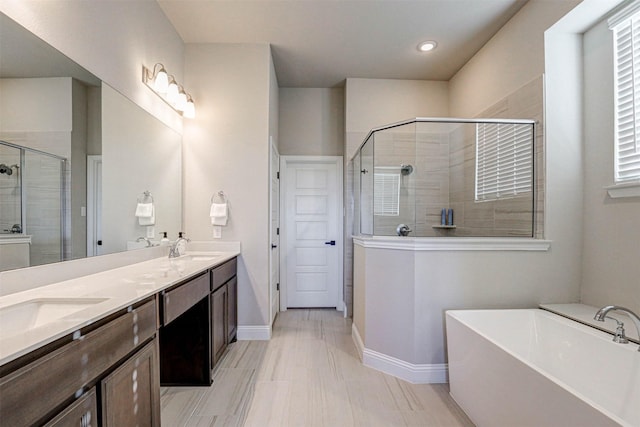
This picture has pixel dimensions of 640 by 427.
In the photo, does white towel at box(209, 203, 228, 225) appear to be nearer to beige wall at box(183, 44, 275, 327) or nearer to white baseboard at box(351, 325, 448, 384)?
beige wall at box(183, 44, 275, 327)

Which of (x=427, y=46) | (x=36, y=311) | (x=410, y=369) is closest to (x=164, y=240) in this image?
(x=36, y=311)

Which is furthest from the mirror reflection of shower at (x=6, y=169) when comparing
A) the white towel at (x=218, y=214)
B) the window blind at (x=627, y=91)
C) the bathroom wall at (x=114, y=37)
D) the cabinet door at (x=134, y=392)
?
the window blind at (x=627, y=91)

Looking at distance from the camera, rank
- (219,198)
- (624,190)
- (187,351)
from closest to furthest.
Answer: (624,190) < (187,351) < (219,198)

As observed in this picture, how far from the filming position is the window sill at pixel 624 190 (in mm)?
1781

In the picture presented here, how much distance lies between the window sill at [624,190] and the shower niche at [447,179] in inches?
18.0

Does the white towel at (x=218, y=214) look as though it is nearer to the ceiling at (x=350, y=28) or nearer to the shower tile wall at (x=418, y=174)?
the shower tile wall at (x=418, y=174)

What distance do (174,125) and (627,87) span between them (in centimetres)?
339

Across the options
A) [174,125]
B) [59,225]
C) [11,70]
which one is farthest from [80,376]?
[174,125]

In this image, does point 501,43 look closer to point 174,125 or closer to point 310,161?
point 310,161

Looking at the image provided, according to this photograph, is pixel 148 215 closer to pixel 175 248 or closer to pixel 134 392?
pixel 175 248

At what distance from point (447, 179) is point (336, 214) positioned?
4.63 ft

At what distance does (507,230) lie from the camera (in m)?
2.51

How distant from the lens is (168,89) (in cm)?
254

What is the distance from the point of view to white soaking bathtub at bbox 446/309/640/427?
117cm
